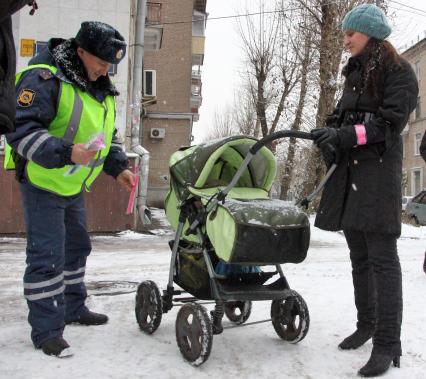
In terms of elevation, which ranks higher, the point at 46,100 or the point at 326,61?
the point at 326,61

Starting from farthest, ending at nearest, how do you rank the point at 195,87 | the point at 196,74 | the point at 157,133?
the point at 196,74, the point at 195,87, the point at 157,133

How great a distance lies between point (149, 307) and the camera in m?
3.41

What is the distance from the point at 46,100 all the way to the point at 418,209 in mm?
14619

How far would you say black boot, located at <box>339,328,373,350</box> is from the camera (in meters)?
3.16

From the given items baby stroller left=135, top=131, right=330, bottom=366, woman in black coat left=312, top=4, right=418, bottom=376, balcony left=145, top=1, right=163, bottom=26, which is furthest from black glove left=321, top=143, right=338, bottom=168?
balcony left=145, top=1, right=163, bottom=26

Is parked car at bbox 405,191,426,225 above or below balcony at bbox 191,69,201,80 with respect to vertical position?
below

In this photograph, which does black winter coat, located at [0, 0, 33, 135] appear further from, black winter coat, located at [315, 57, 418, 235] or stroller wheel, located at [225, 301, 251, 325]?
Answer: stroller wheel, located at [225, 301, 251, 325]

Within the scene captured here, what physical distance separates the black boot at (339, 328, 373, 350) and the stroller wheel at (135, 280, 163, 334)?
1.13 m

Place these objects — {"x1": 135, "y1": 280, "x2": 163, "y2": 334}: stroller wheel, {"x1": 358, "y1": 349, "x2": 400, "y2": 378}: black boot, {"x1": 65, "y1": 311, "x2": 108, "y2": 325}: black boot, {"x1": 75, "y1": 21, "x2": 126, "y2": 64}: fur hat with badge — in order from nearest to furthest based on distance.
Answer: {"x1": 358, "y1": 349, "x2": 400, "y2": 378}: black boot → {"x1": 75, "y1": 21, "x2": 126, "y2": 64}: fur hat with badge → {"x1": 135, "y1": 280, "x2": 163, "y2": 334}: stroller wheel → {"x1": 65, "y1": 311, "x2": 108, "y2": 325}: black boot

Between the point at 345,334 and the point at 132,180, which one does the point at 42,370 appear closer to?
the point at 132,180

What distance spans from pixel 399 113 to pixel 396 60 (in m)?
0.32

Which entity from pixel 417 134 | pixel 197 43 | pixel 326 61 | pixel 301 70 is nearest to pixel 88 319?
pixel 326 61

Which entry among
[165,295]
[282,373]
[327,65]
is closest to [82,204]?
[165,295]

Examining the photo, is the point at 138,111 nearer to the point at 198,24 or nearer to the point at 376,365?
the point at 376,365
